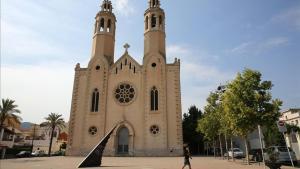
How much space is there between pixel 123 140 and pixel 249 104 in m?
21.9

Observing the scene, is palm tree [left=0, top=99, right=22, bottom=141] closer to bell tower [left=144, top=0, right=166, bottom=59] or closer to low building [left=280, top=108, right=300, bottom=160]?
bell tower [left=144, top=0, right=166, bottom=59]

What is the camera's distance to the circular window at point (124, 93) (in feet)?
128

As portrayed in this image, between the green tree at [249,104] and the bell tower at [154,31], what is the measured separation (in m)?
21.4

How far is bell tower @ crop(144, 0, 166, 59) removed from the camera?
4206cm

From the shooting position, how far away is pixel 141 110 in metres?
37.8

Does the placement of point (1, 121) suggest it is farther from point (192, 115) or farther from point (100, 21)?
point (192, 115)

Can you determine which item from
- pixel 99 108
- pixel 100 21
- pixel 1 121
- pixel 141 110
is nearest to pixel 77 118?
pixel 99 108

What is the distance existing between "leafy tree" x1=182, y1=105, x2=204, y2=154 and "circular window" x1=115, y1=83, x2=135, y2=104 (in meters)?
15.8

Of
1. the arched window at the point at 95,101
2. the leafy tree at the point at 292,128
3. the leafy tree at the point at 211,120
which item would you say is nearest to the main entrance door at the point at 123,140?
the arched window at the point at 95,101

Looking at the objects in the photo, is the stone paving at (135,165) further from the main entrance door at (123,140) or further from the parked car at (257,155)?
the main entrance door at (123,140)

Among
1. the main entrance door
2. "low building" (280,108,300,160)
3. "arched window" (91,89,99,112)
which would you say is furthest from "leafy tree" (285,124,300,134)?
"arched window" (91,89,99,112)

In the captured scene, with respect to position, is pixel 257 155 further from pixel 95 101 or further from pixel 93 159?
pixel 95 101

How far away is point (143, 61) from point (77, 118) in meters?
13.5

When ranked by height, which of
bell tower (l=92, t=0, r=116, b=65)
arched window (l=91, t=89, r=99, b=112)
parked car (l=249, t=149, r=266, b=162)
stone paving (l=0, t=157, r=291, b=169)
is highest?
bell tower (l=92, t=0, r=116, b=65)
